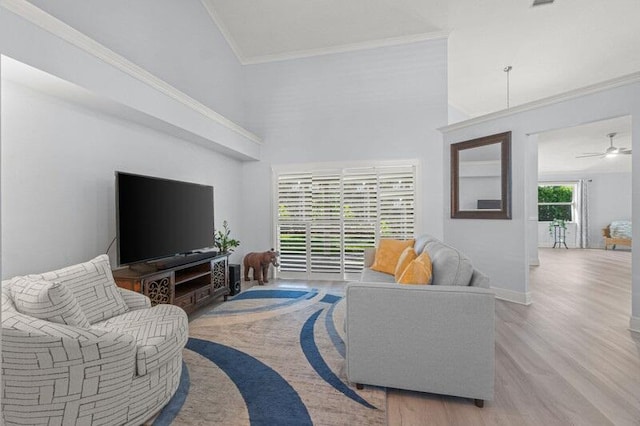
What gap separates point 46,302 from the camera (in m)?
1.69

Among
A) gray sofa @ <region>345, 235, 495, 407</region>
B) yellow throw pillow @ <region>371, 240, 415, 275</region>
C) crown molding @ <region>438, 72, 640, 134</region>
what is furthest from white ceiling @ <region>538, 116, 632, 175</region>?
gray sofa @ <region>345, 235, 495, 407</region>

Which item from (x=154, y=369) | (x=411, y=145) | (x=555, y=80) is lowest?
(x=154, y=369)

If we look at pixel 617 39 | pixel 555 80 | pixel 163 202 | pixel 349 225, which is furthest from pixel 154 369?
pixel 555 80

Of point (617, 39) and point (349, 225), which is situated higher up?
point (617, 39)

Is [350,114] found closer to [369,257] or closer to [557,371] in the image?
[369,257]

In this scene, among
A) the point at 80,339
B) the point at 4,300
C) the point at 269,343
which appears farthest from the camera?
the point at 269,343

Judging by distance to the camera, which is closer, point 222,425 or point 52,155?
point 222,425

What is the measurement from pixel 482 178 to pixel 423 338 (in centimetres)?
301

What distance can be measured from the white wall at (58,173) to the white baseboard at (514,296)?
427cm

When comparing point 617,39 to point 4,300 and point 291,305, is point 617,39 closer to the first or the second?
point 291,305

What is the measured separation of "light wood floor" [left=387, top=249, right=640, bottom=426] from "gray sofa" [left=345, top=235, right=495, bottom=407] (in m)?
0.12

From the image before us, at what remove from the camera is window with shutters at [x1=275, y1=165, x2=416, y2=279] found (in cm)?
490

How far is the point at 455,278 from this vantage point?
2.16 m

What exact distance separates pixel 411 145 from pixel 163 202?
353 cm
